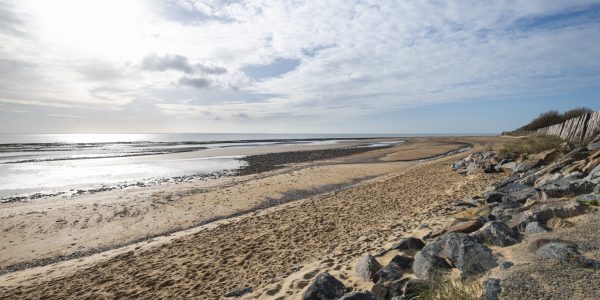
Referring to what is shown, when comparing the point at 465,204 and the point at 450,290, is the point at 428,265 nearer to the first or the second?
the point at 450,290

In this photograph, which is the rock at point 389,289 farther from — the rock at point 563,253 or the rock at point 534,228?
the rock at point 534,228

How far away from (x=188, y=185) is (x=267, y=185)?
4.71 metres

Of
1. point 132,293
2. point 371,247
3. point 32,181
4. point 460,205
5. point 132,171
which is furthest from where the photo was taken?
point 132,171

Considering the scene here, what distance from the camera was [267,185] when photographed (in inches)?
704

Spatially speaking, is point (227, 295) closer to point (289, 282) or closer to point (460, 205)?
point (289, 282)

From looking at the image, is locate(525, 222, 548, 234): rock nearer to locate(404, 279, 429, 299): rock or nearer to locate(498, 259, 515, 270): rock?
locate(498, 259, 515, 270): rock

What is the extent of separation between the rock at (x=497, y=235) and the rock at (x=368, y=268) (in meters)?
1.63

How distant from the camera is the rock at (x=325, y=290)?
445cm

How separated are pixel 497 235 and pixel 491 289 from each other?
172 cm

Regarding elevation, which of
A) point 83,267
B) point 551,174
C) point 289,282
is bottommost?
point 83,267

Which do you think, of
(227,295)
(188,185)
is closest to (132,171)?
(188,185)

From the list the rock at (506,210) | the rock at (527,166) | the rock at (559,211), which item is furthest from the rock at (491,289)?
the rock at (527,166)

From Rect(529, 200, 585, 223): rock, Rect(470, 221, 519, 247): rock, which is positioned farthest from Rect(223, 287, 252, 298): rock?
Rect(529, 200, 585, 223): rock

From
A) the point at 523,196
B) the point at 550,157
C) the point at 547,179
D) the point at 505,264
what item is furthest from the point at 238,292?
the point at 550,157
